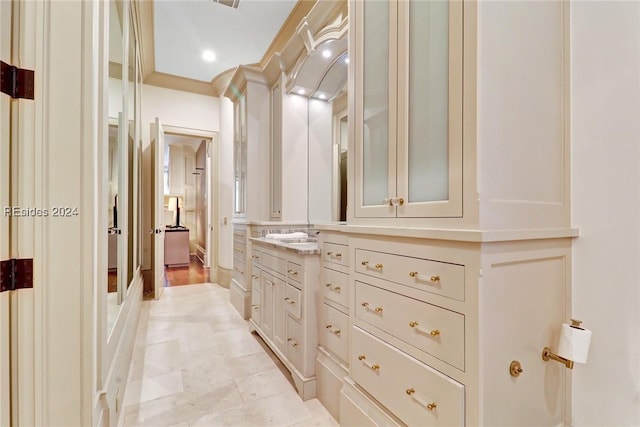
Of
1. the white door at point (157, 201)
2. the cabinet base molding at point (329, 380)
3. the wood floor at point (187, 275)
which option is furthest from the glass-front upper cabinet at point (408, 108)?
the wood floor at point (187, 275)

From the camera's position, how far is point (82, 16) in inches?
45.6

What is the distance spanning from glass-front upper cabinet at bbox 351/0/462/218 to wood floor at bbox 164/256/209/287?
4.44 m

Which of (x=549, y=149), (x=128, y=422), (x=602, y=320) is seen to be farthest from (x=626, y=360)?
(x=128, y=422)

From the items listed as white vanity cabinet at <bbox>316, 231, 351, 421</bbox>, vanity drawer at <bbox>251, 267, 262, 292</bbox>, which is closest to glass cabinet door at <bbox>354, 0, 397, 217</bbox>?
white vanity cabinet at <bbox>316, 231, 351, 421</bbox>

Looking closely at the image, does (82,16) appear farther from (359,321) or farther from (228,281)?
(228,281)

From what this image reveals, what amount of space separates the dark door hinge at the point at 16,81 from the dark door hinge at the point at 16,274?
1.95ft

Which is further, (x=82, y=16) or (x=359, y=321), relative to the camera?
(x=359, y=321)

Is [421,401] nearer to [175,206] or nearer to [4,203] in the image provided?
[4,203]

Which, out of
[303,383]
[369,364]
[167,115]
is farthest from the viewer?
[167,115]

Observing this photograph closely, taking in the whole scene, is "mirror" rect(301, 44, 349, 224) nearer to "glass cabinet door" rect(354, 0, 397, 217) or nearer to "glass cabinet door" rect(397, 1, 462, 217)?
"glass cabinet door" rect(354, 0, 397, 217)

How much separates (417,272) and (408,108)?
67cm

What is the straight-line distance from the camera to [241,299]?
3.43 metres

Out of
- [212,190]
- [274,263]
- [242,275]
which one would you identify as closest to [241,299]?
[242,275]

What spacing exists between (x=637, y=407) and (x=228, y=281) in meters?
4.41
